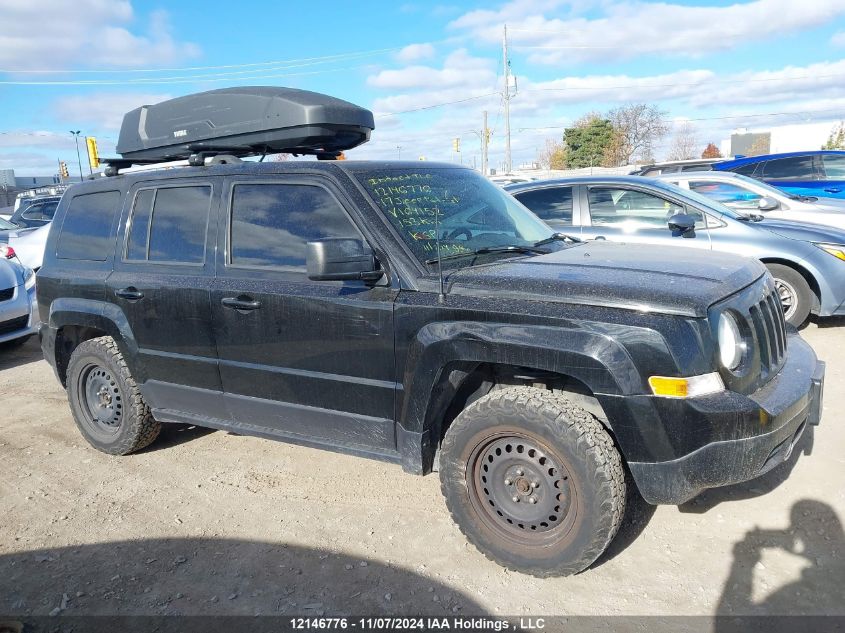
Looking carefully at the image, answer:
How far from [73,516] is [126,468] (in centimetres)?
67

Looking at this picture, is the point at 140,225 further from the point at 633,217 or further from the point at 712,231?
the point at 712,231

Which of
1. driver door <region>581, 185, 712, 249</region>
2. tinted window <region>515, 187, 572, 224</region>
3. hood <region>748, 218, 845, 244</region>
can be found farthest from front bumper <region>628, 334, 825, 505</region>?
tinted window <region>515, 187, 572, 224</region>

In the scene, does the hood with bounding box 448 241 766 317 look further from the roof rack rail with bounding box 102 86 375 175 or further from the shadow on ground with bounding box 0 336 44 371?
the shadow on ground with bounding box 0 336 44 371

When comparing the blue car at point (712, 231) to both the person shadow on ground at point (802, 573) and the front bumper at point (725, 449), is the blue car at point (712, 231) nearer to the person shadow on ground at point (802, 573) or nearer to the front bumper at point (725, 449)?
the person shadow on ground at point (802, 573)

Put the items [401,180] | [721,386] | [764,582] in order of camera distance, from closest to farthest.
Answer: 1. [721,386]
2. [764,582]
3. [401,180]

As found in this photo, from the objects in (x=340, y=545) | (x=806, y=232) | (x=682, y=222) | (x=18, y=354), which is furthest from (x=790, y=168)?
(x=18, y=354)

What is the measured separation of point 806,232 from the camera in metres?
6.77

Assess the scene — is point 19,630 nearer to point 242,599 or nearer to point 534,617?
point 242,599

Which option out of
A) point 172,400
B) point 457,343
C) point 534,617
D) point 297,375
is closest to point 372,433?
point 297,375

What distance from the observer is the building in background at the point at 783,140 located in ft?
184

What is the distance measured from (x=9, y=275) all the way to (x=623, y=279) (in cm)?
758

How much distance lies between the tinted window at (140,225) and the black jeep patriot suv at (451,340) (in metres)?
0.01

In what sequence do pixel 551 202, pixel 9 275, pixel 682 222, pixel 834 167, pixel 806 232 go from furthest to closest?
pixel 834 167 < pixel 9 275 < pixel 551 202 < pixel 806 232 < pixel 682 222

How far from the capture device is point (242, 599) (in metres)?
3.10
